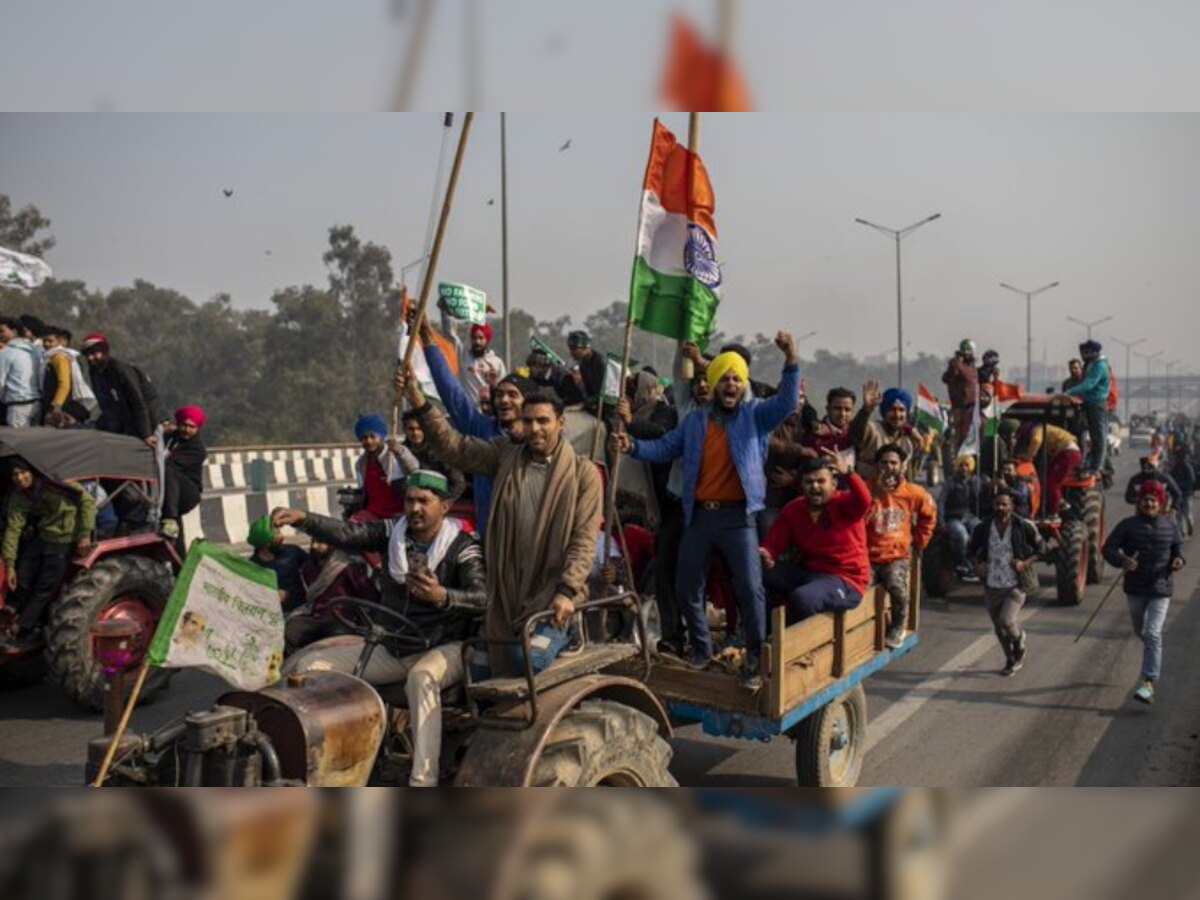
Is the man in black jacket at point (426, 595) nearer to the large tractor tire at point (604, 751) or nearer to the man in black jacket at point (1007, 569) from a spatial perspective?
the large tractor tire at point (604, 751)

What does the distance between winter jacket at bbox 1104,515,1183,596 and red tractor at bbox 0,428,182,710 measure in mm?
7126

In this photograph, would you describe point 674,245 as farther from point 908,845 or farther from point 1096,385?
point 1096,385

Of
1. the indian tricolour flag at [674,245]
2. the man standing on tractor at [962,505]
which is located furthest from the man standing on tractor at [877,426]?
the man standing on tractor at [962,505]

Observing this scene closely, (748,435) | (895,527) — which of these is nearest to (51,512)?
(748,435)

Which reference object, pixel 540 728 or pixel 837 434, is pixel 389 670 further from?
pixel 837 434

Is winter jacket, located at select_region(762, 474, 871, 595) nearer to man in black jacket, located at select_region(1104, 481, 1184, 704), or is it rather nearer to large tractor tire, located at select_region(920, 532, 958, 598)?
man in black jacket, located at select_region(1104, 481, 1184, 704)

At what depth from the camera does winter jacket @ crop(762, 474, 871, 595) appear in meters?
6.29

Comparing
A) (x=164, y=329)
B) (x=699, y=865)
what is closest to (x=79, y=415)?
(x=699, y=865)

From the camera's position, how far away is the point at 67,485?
787 centimetres

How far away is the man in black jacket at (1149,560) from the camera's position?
8.54 m

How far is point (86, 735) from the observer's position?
24.3ft

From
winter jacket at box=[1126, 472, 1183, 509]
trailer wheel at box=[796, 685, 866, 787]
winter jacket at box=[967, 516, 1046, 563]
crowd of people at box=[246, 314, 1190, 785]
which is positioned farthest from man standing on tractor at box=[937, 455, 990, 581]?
trailer wheel at box=[796, 685, 866, 787]

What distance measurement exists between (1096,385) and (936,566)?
3476 mm

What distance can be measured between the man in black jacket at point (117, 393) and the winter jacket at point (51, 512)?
6.55 ft
